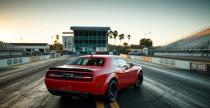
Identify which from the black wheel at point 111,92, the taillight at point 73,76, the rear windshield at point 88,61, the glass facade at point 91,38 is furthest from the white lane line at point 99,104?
the glass facade at point 91,38

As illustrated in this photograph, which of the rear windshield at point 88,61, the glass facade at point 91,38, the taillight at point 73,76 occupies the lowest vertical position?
the taillight at point 73,76

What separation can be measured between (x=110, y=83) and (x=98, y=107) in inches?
34.5

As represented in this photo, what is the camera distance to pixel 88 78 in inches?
232

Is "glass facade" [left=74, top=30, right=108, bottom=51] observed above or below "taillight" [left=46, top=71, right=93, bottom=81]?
above

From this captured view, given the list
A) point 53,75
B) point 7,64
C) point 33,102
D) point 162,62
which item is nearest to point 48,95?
point 33,102

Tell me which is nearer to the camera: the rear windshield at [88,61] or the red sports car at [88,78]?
the red sports car at [88,78]

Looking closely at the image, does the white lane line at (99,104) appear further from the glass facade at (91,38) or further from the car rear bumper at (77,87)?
the glass facade at (91,38)

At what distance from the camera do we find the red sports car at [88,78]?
5875mm

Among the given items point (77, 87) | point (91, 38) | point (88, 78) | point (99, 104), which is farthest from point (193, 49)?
point (77, 87)

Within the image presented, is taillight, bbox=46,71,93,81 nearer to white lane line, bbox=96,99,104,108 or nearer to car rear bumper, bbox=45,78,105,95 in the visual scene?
car rear bumper, bbox=45,78,105,95

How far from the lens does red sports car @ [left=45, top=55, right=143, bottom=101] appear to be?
5.88 meters

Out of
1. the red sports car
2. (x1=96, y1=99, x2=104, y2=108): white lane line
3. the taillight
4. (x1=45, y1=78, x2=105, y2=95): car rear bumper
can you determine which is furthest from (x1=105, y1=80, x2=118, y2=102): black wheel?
the taillight

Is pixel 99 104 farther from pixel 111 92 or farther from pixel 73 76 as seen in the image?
pixel 73 76

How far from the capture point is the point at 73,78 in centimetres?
595
